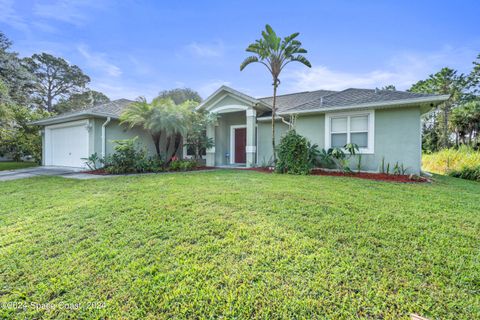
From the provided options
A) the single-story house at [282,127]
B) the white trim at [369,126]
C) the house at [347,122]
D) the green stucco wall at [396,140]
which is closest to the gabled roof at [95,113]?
the single-story house at [282,127]

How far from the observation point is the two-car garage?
11.6 meters

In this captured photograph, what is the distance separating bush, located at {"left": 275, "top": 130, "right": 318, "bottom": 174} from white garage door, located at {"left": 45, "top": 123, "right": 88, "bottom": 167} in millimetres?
10121

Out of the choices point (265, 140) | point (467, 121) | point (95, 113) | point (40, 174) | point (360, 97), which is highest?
point (467, 121)

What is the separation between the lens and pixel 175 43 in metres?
14.2

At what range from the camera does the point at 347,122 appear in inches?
373

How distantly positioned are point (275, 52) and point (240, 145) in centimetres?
575

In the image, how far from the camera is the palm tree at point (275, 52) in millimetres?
9055

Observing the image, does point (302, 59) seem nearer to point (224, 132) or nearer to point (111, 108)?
point (224, 132)

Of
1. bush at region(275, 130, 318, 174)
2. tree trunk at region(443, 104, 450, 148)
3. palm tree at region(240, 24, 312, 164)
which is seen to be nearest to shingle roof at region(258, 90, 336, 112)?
palm tree at region(240, 24, 312, 164)

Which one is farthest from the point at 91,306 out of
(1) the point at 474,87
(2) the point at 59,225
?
(1) the point at 474,87

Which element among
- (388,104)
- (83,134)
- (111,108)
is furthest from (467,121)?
(83,134)

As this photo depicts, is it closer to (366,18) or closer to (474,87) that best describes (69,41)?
(366,18)

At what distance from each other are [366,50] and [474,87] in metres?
23.1

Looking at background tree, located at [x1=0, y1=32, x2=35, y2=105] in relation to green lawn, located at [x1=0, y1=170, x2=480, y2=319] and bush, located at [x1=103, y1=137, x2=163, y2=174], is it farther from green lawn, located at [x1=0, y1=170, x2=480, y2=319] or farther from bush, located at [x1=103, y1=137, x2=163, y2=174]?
green lawn, located at [x1=0, y1=170, x2=480, y2=319]
